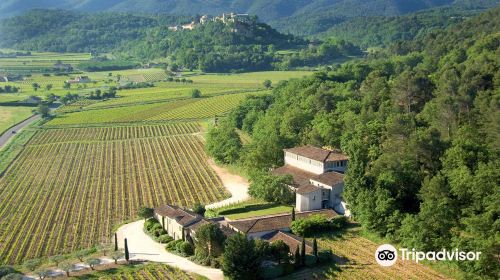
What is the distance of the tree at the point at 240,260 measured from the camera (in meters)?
29.7

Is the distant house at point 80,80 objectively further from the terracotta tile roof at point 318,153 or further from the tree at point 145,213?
the tree at point 145,213

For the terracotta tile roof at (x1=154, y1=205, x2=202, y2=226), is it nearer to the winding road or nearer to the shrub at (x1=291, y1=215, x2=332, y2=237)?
the shrub at (x1=291, y1=215, x2=332, y2=237)

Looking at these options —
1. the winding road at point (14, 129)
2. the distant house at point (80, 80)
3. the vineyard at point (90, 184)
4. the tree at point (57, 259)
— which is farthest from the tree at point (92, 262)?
the distant house at point (80, 80)

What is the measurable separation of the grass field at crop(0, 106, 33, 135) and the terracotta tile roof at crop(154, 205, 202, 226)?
50.0m

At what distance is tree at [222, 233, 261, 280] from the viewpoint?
29.7m

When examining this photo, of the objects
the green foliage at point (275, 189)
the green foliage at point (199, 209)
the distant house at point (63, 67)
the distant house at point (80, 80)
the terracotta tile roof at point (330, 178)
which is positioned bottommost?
the green foliage at point (199, 209)

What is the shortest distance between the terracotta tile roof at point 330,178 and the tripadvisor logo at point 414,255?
8449mm

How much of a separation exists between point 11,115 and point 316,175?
218 ft

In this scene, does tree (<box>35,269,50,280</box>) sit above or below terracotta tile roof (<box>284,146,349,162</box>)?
below

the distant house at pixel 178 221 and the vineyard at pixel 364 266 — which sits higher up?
the distant house at pixel 178 221

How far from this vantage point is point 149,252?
35500 mm

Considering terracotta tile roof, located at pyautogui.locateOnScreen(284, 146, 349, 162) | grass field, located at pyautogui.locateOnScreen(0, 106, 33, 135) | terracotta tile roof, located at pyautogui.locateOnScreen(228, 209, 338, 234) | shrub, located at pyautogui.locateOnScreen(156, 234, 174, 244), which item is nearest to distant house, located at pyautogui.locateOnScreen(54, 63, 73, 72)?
grass field, located at pyautogui.locateOnScreen(0, 106, 33, 135)

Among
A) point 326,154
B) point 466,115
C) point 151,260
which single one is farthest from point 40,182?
point 466,115

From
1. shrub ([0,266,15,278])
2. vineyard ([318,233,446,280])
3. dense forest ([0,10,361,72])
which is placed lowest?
shrub ([0,266,15,278])
